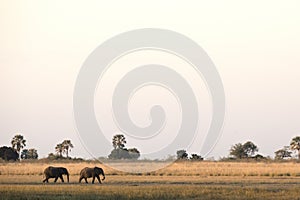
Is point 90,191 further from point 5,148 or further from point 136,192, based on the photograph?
point 5,148

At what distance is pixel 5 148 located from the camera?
131m

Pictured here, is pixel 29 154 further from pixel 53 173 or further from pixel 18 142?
pixel 53 173

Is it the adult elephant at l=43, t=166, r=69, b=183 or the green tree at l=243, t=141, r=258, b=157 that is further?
the green tree at l=243, t=141, r=258, b=157

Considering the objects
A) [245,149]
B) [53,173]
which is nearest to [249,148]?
[245,149]

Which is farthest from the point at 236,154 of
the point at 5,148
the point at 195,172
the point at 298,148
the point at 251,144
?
the point at 195,172

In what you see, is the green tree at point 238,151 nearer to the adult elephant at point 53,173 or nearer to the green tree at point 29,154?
the green tree at point 29,154

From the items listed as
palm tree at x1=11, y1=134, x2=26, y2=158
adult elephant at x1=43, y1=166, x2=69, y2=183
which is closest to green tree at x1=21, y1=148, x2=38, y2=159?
palm tree at x1=11, y1=134, x2=26, y2=158

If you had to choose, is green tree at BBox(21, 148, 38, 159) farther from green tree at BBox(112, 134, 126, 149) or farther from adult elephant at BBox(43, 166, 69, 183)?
adult elephant at BBox(43, 166, 69, 183)

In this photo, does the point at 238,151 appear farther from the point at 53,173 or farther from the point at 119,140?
the point at 53,173

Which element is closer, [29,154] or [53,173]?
[53,173]

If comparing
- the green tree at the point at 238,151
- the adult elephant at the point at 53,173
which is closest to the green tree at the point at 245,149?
the green tree at the point at 238,151

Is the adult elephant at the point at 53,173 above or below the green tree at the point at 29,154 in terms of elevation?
below

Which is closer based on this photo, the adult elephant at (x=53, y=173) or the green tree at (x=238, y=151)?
the adult elephant at (x=53, y=173)

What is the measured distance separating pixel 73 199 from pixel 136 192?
458 cm
